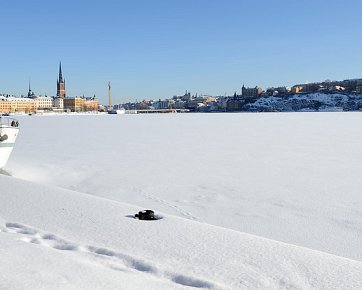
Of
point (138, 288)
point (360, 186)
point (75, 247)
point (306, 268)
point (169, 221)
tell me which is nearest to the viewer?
point (138, 288)

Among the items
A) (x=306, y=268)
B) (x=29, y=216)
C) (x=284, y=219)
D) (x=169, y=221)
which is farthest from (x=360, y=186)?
(x=29, y=216)

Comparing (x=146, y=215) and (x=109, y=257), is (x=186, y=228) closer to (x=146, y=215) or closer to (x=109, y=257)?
(x=146, y=215)

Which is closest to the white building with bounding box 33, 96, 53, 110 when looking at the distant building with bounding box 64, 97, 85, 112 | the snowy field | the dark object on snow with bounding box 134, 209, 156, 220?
the distant building with bounding box 64, 97, 85, 112

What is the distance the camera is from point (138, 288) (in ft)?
9.89

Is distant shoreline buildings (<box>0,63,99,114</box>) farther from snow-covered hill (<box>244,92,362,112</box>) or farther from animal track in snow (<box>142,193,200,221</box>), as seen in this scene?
animal track in snow (<box>142,193,200,221</box>)

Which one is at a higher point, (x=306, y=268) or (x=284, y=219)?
(x=306, y=268)

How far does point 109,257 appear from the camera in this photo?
146 inches

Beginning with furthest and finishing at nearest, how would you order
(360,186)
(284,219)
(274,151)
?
(274,151)
(360,186)
(284,219)

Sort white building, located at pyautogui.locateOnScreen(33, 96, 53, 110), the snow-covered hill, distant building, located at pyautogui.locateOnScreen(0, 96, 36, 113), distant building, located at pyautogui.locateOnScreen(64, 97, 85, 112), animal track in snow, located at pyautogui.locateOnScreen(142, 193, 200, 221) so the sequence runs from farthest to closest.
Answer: distant building, located at pyautogui.locateOnScreen(64, 97, 85, 112) → white building, located at pyautogui.locateOnScreen(33, 96, 53, 110) → the snow-covered hill → distant building, located at pyautogui.locateOnScreen(0, 96, 36, 113) → animal track in snow, located at pyautogui.locateOnScreen(142, 193, 200, 221)

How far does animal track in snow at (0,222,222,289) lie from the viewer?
3225 mm

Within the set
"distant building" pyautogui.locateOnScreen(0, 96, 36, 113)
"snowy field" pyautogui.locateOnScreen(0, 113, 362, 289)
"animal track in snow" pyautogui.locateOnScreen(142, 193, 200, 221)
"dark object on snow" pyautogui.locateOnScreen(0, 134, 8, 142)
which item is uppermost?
"distant building" pyautogui.locateOnScreen(0, 96, 36, 113)

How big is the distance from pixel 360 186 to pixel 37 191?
7.01m

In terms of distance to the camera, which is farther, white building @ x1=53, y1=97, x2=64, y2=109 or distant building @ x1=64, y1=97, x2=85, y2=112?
white building @ x1=53, y1=97, x2=64, y2=109

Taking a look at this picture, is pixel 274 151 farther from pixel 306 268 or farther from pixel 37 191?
pixel 306 268
